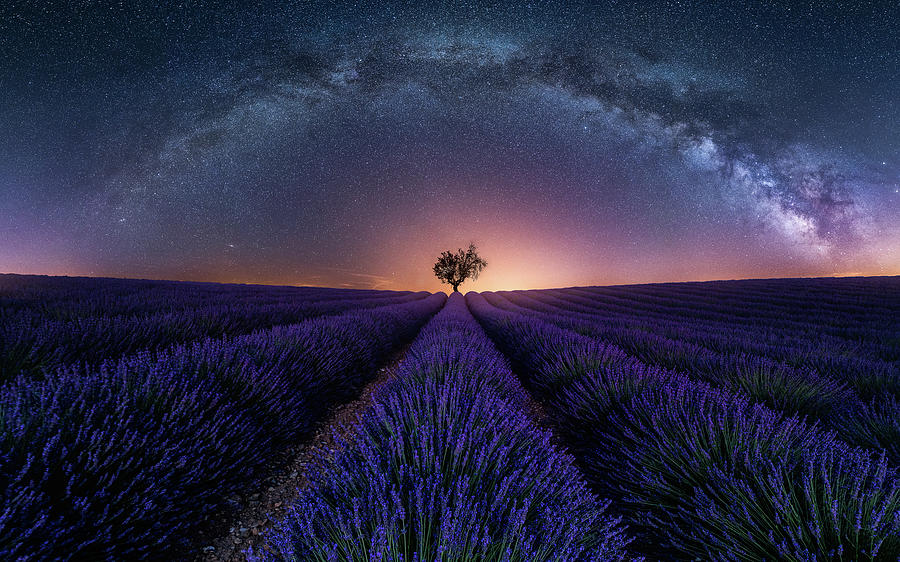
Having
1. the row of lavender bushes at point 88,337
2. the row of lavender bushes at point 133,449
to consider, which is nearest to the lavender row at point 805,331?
the row of lavender bushes at point 133,449

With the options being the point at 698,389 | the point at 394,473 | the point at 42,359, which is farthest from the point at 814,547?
the point at 42,359

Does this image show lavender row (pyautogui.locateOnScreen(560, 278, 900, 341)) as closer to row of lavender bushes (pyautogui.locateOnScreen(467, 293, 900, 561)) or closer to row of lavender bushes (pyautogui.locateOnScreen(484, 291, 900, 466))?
row of lavender bushes (pyautogui.locateOnScreen(484, 291, 900, 466))

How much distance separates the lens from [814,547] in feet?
3.34

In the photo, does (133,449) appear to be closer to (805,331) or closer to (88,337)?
(88,337)

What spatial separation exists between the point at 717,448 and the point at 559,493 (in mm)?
926

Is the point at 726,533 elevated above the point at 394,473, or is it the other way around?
the point at 394,473

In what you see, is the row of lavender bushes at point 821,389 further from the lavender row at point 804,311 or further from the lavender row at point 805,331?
the lavender row at point 804,311

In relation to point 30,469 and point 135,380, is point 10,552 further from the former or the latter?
point 135,380

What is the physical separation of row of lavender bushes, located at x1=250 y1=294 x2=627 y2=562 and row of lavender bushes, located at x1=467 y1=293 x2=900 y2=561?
393 millimetres

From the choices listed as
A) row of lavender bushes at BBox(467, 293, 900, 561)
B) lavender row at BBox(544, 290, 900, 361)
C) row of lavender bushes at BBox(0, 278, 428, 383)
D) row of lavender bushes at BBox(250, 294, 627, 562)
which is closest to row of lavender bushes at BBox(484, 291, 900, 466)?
row of lavender bushes at BBox(467, 293, 900, 561)

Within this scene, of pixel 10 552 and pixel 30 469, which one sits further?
pixel 30 469

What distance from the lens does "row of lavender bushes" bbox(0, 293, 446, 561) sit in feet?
3.57

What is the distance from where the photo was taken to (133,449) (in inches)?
54.2

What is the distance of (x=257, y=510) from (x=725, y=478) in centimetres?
226
